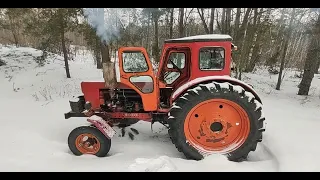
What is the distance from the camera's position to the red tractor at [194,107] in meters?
4.18

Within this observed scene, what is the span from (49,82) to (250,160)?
9532 millimetres

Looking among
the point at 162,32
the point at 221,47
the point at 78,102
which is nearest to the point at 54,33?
the point at 78,102

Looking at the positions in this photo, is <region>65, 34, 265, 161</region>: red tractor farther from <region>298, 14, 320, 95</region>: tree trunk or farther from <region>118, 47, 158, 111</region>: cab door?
<region>298, 14, 320, 95</region>: tree trunk

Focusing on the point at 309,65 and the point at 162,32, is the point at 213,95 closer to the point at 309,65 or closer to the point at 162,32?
the point at 309,65

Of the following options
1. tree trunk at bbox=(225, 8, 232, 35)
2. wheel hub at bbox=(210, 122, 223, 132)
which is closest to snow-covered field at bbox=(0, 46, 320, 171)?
wheel hub at bbox=(210, 122, 223, 132)

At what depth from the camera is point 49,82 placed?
37.9 feet

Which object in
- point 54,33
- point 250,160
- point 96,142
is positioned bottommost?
point 250,160

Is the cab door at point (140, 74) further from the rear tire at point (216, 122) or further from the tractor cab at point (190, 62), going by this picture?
the rear tire at point (216, 122)

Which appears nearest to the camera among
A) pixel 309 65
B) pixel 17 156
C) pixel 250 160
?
pixel 17 156

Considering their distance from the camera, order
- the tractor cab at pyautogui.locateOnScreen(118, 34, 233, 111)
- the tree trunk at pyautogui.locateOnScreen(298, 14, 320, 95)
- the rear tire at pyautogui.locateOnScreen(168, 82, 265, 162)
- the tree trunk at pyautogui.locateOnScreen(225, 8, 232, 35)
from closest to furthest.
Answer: the rear tire at pyautogui.locateOnScreen(168, 82, 265, 162) → the tractor cab at pyautogui.locateOnScreen(118, 34, 233, 111) → the tree trunk at pyautogui.locateOnScreen(298, 14, 320, 95) → the tree trunk at pyautogui.locateOnScreen(225, 8, 232, 35)

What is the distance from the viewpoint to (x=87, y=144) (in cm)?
447

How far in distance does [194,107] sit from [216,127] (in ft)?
1.89

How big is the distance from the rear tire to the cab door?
0.55 m

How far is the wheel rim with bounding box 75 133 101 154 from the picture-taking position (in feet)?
14.6
